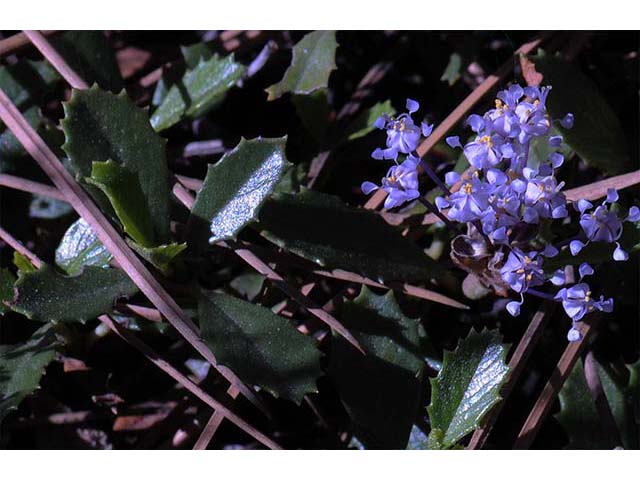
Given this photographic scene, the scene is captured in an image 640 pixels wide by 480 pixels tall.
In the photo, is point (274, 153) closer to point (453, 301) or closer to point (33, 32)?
point (453, 301)

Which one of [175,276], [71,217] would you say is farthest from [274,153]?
[71,217]

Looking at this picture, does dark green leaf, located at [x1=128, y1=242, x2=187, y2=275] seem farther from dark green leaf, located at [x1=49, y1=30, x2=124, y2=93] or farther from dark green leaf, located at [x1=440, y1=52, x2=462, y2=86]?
dark green leaf, located at [x1=440, y1=52, x2=462, y2=86]

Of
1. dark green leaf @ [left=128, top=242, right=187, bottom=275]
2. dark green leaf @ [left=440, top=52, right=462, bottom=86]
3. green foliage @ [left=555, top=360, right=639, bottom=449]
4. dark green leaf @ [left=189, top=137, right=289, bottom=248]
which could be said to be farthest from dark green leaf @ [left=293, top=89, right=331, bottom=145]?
green foliage @ [left=555, top=360, right=639, bottom=449]

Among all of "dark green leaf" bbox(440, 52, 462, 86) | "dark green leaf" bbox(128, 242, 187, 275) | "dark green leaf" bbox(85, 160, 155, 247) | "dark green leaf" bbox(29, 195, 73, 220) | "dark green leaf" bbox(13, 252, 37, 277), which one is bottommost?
"dark green leaf" bbox(440, 52, 462, 86)

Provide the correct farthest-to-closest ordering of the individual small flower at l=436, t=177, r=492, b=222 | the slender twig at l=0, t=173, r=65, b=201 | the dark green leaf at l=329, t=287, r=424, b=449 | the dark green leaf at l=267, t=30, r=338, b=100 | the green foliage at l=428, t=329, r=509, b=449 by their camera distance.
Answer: the dark green leaf at l=267, t=30, r=338, b=100 → the slender twig at l=0, t=173, r=65, b=201 → the dark green leaf at l=329, t=287, r=424, b=449 → the green foliage at l=428, t=329, r=509, b=449 → the individual small flower at l=436, t=177, r=492, b=222

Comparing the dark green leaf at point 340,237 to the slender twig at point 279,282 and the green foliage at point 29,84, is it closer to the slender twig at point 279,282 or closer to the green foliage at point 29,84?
the slender twig at point 279,282
